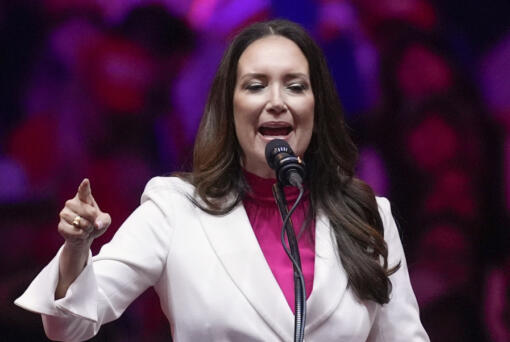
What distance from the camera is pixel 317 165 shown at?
2.14m

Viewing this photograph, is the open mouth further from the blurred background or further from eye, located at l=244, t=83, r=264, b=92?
the blurred background

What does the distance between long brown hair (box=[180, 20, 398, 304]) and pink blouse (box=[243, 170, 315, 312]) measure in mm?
31

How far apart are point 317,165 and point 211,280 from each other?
18.4 inches

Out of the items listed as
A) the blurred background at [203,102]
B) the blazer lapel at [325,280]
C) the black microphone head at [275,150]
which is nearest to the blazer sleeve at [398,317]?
the blazer lapel at [325,280]

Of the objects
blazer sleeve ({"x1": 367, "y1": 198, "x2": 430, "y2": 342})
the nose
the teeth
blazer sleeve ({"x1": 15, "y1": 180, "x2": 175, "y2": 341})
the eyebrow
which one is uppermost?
the eyebrow

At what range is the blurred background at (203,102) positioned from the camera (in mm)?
2859

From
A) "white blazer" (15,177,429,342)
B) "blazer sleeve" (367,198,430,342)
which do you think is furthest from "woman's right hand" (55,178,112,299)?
"blazer sleeve" (367,198,430,342)

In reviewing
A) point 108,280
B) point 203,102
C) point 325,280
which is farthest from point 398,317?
point 203,102

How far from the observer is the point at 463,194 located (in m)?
3.16

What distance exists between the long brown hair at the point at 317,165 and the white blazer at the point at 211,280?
0.05m

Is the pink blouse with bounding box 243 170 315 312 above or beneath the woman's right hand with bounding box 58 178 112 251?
beneath

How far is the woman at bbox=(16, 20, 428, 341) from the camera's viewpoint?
1804mm

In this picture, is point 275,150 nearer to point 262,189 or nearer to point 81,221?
point 81,221

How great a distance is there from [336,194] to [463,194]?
3.93 feet
